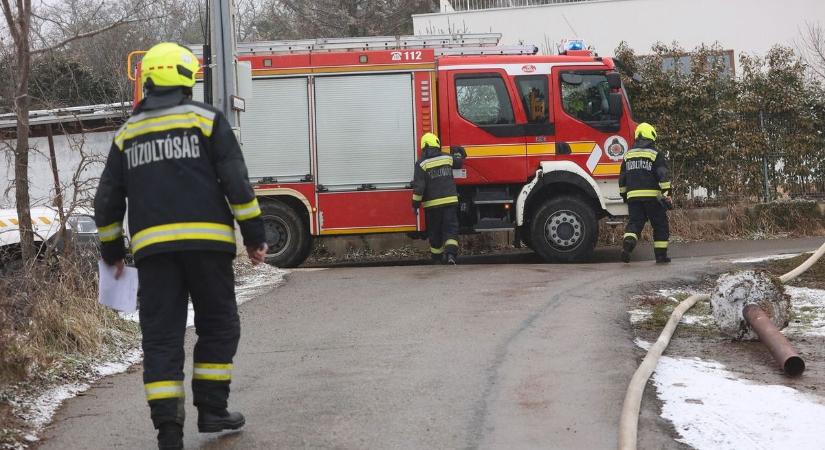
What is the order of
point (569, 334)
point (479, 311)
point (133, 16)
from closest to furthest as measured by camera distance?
point (569, 334), point (479, 311), point (133, 16)

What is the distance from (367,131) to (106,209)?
26.7ft

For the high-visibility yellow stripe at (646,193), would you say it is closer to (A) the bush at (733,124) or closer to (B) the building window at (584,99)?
(B) the building window at (584,99)

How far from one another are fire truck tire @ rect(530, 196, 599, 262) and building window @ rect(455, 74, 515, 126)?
47.5 inches

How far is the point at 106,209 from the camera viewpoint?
4523mm

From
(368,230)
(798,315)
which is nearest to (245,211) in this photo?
(798,315)

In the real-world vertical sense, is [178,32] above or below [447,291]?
above

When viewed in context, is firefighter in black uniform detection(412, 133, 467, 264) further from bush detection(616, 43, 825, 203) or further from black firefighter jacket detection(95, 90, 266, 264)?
black firefighter jacket detection(95, 90, 266, 264)

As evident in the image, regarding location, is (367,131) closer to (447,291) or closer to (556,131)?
(556,131)

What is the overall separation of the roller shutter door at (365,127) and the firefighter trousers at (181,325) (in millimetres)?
7930

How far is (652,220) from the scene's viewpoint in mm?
12227

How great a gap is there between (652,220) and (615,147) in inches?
41.1

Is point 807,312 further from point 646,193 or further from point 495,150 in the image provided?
point 495,150

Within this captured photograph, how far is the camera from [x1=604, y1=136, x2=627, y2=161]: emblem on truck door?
494 inches

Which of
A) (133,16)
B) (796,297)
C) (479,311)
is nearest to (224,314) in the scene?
(479,311)
